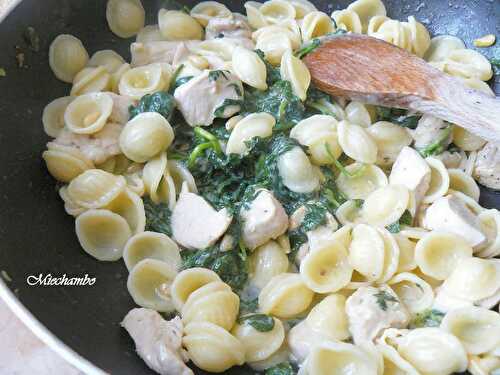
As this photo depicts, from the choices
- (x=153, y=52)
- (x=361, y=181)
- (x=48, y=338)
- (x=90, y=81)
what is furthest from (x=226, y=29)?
(x=48, y=338)

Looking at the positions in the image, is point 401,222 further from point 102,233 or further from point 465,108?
point 102,233

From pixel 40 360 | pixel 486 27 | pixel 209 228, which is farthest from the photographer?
pixel 486 27

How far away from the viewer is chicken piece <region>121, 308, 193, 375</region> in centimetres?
221

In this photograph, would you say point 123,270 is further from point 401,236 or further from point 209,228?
point 401,236

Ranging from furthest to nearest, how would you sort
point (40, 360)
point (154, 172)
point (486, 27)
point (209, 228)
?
point (486, 27), point (154, 172), point (209, 228), point (40, 360)

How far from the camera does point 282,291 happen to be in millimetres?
2498

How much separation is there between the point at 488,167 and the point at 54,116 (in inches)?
93.9

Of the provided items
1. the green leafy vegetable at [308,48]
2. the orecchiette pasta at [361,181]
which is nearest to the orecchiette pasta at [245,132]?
the orecchiette pasta at [361,181]

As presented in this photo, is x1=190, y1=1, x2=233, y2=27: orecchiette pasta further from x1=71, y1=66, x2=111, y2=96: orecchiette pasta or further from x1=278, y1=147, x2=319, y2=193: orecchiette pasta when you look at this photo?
x1=278, y1=147, x2=319, y2=193: orecchiette pasta

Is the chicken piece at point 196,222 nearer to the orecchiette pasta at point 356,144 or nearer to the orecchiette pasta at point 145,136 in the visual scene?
the orecchiette pasta at point 145,136

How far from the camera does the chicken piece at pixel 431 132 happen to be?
3.07 metres

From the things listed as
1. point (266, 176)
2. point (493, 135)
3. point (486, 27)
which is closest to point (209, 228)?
point (266, 176)

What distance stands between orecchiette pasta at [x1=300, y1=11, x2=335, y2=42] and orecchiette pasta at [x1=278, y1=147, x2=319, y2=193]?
96 cm

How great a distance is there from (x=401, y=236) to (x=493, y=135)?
68cm
